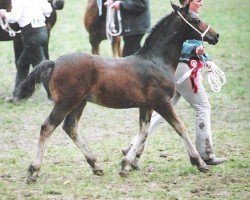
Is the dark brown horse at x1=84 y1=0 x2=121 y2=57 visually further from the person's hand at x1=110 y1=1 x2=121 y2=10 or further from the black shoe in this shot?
the black shoe

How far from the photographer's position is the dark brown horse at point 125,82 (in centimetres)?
707

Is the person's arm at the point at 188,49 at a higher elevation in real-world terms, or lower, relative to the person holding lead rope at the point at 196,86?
higher

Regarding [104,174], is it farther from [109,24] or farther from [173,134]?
[109,24]

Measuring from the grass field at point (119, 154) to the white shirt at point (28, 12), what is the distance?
1409 millimetres

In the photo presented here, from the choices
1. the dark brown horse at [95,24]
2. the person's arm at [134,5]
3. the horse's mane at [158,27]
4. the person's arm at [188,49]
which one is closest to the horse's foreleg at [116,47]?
the dark brown horse at [95,24]

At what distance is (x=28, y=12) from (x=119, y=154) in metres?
3.11

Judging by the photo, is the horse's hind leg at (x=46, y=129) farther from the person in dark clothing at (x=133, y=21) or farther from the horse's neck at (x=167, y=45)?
the person in dark clothing at (x=133, y=21)

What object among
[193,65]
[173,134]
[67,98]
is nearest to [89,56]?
[67,98]

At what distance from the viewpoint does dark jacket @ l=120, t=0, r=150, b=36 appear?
10492 millimetres

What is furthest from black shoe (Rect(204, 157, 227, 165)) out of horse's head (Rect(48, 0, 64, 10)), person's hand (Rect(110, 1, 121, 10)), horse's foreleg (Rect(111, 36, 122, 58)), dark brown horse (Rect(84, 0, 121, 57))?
horse's foreleg (Rect(111, 36, 122, 58))

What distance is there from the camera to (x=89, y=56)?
7184mm

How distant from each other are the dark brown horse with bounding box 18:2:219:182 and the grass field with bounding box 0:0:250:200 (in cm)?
26

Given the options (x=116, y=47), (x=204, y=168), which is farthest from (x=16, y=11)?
(x=204, y=168)

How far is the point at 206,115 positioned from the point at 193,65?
1.87 ft
